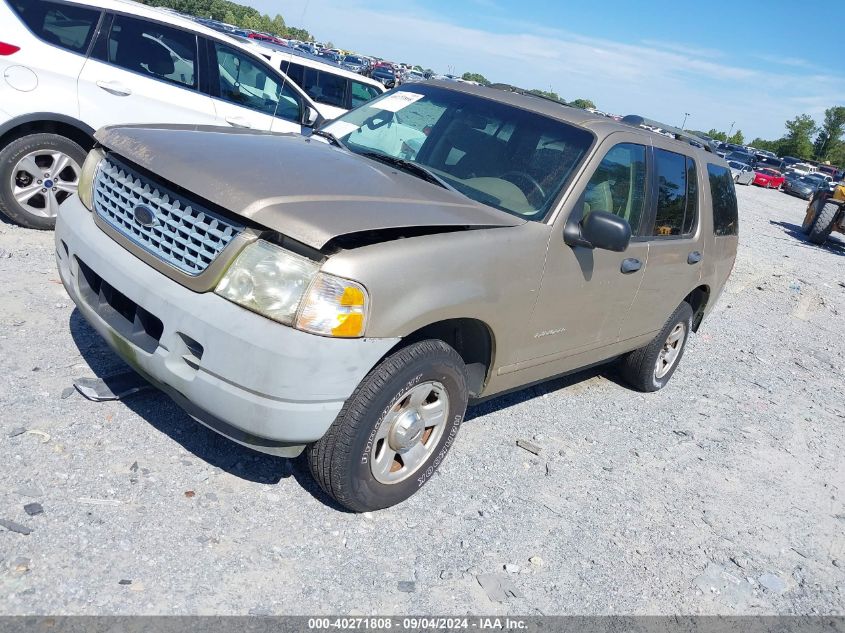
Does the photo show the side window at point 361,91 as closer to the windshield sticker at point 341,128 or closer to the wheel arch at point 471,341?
the windshield sticker at point 341,128

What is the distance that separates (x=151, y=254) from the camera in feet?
9.77

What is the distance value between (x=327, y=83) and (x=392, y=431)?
8695 mm

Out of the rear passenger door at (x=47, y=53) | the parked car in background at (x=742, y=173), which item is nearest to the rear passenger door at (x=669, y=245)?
the rear passenger door at (x=47, y=53)

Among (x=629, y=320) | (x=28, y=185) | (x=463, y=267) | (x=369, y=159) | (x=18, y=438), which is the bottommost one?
(x=18, y=438)

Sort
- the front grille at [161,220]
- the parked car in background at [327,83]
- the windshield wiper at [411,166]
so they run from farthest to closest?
the parked car in background at [327,83] < the windshield wiper at [411,166] < the front grille at [161,220]

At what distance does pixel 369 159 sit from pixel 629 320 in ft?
6.60

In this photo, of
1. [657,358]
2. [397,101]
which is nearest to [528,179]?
[397,101]

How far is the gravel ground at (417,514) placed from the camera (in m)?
2.73

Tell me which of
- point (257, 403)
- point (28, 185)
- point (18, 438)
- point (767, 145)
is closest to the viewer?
point (257, 403)

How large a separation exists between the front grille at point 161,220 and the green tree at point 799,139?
339 ft

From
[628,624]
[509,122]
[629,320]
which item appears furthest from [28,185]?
[628,624]

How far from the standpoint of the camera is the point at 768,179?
143 ft

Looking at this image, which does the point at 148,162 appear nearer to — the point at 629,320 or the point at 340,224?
the point at 340,224

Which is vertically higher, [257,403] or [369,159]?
[369,159]
